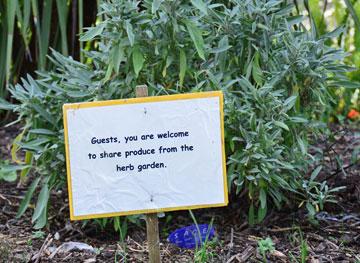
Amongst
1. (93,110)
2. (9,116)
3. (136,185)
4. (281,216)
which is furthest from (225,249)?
(9,116)

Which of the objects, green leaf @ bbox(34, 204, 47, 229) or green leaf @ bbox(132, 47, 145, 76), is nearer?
green leaf @ bbox(132, 47, 145, 76)

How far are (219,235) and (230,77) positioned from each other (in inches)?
25.0

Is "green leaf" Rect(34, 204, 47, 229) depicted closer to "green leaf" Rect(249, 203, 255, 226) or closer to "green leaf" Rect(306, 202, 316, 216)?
"green leaf" Rect(249, 203, 255, 226)

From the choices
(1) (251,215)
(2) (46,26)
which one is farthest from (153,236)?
(2) (46,26)

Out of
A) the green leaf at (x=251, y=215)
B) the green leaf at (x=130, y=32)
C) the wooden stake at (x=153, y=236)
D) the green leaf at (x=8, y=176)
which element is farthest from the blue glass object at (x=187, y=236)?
the green leaf at (x=8, y=176)

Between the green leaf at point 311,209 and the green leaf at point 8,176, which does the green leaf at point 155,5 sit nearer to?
the green leaf at point 311,209

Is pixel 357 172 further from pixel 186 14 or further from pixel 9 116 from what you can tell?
pixel 9 116

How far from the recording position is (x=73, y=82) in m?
2.69

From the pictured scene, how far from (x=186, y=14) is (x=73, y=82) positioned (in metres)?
0.54

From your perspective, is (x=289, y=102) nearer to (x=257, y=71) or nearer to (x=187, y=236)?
(x=257, y=71)

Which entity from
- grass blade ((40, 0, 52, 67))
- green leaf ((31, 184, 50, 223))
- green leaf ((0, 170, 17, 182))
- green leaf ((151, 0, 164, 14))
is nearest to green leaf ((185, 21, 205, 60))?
green leaf ((151, 0, 164, 14))

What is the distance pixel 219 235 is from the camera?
2.73 m

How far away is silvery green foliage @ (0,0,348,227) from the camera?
2.38 m

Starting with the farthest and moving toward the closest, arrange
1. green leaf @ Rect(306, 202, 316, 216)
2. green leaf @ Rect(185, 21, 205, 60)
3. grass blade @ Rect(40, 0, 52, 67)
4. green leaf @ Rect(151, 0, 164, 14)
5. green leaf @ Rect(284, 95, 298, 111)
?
grass blade @ Rect(40, 0, 52, 67), green leaf @ Rect(306, 202, 316, 216), green leaf @ Rect(284, 95, 298, 111), green leaf @ Rect(185, 21, 205, 60), green leaf @ Rect(151, 0, 164, 14)
